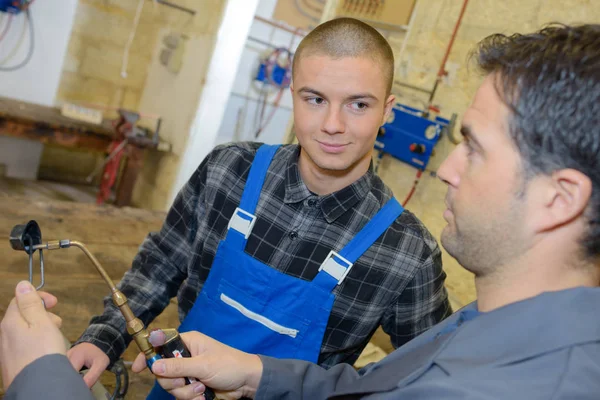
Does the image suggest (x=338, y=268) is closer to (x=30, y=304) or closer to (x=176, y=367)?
(x=176, y=367)

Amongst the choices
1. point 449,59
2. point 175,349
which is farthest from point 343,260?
point 449,59

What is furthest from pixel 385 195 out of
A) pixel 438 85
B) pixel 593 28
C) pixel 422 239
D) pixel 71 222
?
pixel 438 85

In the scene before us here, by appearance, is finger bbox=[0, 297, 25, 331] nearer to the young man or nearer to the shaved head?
the young man

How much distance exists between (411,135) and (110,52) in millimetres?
3793

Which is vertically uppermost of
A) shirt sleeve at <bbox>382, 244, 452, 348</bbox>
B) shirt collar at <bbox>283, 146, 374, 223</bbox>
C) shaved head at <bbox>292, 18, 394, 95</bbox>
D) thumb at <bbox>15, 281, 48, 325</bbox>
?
shaved head at <bbox>292, 18, 394, 95</bbox>

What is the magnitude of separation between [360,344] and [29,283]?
0.94 m

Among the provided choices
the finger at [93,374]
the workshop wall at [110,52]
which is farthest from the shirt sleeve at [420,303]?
the workshop wall at [110,52]

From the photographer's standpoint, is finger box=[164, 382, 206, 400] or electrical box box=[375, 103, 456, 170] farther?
electrical box box=[375, 103, 456, 170]

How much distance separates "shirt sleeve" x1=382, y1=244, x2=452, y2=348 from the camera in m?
1.46

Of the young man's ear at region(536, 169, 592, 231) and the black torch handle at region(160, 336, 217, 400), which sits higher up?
the young man's ear at region(536, 169, 592, 231)

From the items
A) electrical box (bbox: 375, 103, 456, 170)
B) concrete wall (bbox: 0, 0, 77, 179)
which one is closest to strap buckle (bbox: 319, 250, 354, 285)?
electrical box (bbox: 375, 103, 456, 170)

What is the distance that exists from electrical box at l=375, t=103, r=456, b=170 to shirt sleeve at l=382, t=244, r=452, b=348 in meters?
1.75

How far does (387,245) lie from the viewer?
1.44 m

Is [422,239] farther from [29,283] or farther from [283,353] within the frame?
[29,283]
